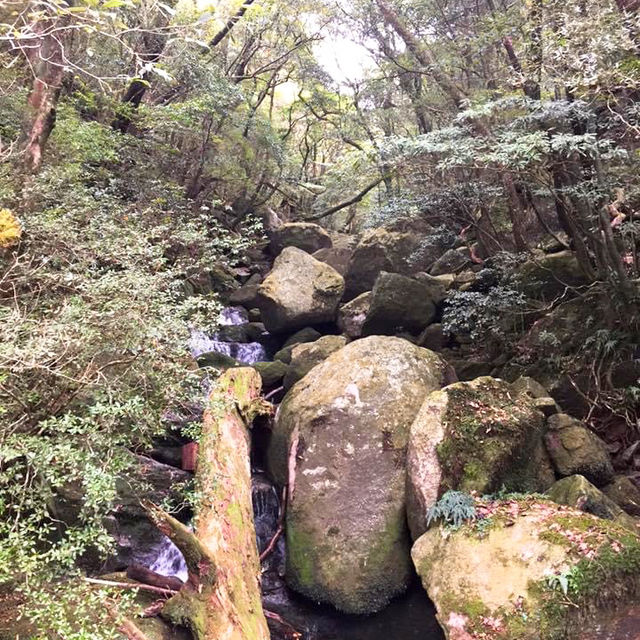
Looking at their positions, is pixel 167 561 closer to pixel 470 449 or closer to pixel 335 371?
pixel 335 371

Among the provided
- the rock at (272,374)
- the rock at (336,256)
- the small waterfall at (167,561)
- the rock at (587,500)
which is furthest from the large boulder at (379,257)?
the small waterfall at (167,561)

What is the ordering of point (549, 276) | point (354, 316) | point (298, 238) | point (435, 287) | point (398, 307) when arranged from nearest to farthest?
1. point (549, 276)
2. point (398, 307)
3. point (435, 287)
4. point (354, 316)
5. point (298, 238)

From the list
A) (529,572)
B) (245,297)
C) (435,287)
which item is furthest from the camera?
(245,297)

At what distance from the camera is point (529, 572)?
4086 mm

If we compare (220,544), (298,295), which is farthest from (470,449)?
(298,295)

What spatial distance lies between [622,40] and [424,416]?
4.53m

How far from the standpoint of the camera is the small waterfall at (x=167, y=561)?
5.51 meters

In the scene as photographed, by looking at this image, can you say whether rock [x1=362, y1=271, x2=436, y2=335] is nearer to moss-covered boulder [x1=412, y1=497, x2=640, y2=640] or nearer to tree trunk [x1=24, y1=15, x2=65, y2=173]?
moss-covered boulder [x1=412, y1=497, x2=640, y2=640]

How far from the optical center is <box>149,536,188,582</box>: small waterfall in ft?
18.1

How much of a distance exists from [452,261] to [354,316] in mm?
2772

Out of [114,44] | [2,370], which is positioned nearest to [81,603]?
[2,370]

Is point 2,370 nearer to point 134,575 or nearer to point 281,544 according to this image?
point 134,575

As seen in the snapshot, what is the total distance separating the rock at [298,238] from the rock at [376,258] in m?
3.20

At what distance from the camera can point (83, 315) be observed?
4.00 metres
